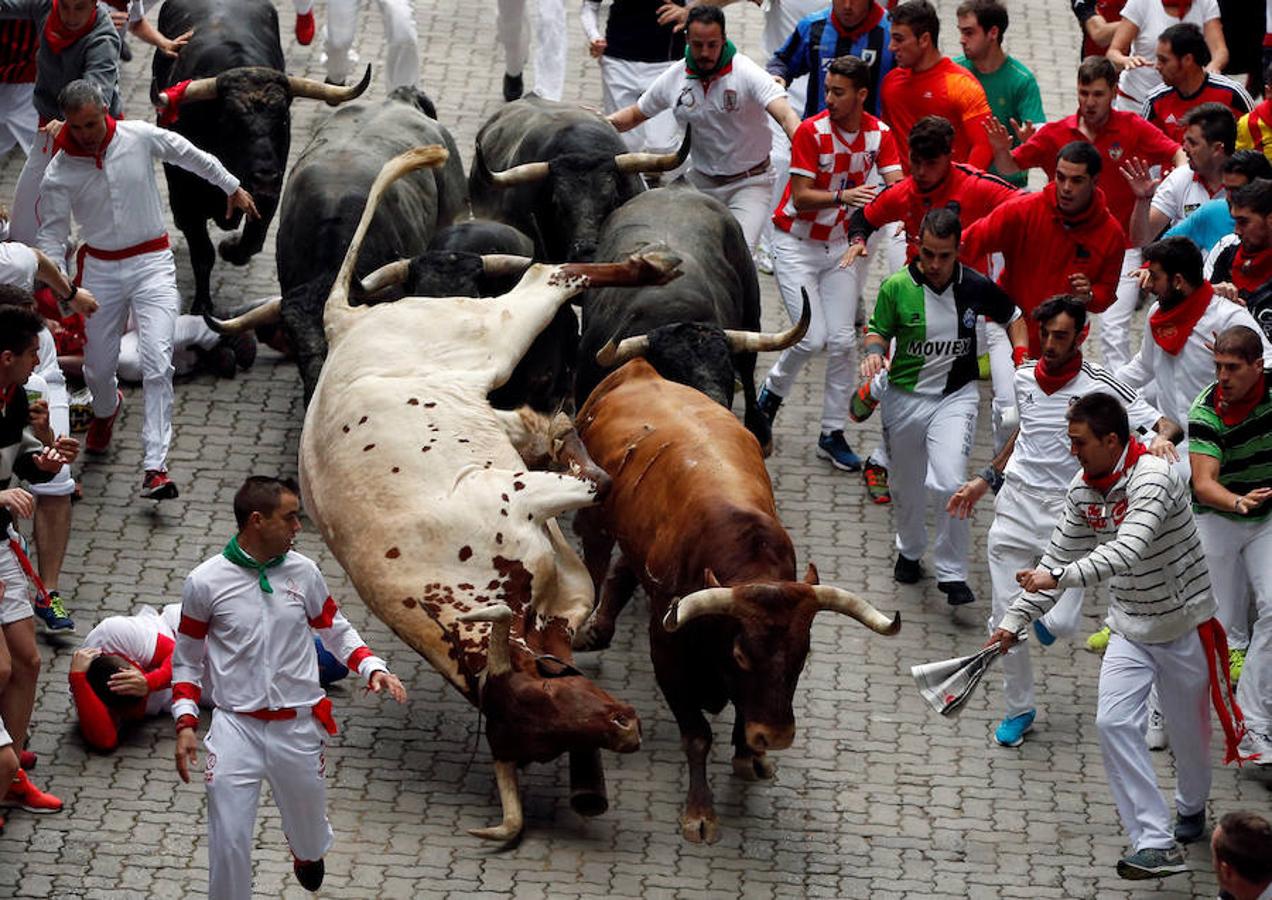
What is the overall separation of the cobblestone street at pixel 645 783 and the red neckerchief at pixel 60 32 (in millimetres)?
2610

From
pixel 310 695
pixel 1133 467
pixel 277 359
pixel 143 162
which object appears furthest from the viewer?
pixel 277 359

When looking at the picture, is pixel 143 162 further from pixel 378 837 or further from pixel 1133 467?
pixel 1133 467

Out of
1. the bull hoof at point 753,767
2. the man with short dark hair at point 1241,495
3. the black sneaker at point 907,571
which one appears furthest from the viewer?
the black sneaker at point 907,571

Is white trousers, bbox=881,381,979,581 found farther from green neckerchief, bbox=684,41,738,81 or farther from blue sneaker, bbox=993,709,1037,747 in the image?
green neckerchief, bbox=684,41,738,81

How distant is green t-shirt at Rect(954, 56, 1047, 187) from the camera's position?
1485 cm

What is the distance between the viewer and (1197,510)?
1109cm

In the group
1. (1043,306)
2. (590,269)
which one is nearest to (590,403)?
(590,269)

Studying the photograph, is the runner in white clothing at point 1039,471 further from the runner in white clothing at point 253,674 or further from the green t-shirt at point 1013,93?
the green t-shirt at point 1013,93

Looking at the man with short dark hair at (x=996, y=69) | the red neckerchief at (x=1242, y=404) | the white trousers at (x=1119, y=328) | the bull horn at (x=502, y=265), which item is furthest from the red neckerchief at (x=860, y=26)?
the red neckerchief at (x=1242, y=404)

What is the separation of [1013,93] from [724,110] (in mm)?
1867

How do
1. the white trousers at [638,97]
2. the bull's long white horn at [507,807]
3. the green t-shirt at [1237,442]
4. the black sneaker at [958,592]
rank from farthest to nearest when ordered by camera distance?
the white trousers at [638,97] < the black sneaker at [958,592] < the green t-shirt at [1237,442] < the bull's long white horn at [507,807]

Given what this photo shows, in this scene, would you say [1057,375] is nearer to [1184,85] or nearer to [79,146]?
[1184,85]

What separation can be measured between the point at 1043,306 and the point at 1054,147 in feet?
9.83

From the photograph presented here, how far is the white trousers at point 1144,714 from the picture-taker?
10.2 m
